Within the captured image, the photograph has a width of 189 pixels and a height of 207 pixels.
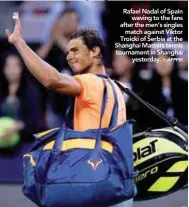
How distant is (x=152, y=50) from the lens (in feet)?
15.9

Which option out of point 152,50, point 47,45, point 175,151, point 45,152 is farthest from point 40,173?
point 47,45

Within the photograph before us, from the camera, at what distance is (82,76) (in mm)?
2658

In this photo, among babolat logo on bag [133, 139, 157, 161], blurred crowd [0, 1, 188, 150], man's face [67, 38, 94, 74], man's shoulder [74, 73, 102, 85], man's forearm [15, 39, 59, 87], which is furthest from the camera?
blurred crowd [0, 1, 188, 150]

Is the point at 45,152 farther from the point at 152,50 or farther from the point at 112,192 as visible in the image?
the point at 152,50

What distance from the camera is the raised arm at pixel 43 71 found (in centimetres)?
242

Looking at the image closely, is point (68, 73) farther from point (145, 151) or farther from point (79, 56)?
point (79, 56)

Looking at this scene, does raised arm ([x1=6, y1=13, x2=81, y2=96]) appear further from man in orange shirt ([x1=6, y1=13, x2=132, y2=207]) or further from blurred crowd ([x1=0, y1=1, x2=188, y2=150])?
blurred crowd ([x1=0, y1=1, x2=188, y2=150])

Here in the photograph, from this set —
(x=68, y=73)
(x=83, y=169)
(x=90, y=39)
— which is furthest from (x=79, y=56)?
(x=68, y=73)

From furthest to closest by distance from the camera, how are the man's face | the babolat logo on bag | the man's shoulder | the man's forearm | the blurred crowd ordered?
the blurred crowd < the babolat logo on bag < the man's face < the man's shoulder < the man's forearm

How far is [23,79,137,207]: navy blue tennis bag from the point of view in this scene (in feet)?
8.09

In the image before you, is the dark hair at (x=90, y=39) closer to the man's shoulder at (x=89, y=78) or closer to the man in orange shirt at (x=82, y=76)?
the man in orange shirt at (x=82, y=76)

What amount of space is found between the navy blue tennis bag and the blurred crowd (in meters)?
2.20

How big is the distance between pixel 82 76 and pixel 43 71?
270 millimetres

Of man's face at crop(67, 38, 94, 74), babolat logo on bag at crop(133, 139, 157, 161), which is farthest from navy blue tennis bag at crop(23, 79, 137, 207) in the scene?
babolat logo on bag at crop(133, 139, 157, 161)
